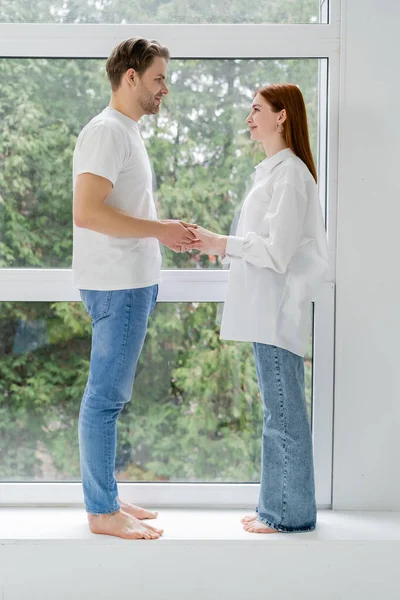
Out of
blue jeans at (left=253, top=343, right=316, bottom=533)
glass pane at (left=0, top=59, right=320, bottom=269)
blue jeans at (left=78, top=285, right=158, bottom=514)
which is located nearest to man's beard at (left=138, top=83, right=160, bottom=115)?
glass pane at (left=0, top=59, right=320, bottom=269)

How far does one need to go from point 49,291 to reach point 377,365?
46.2 inches

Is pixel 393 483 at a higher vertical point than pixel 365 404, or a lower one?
lower

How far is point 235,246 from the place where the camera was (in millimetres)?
2199

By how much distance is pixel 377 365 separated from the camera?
2.50 meters

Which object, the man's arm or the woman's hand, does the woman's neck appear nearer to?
the woman's hand

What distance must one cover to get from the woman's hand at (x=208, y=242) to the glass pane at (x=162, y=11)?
2.62 ft

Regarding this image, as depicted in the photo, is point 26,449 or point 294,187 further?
point 26,449

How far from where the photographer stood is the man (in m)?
2.17

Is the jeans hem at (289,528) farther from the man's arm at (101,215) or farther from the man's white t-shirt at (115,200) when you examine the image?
the man's arm at (101,215)

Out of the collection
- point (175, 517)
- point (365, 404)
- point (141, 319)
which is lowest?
point (175, 517)

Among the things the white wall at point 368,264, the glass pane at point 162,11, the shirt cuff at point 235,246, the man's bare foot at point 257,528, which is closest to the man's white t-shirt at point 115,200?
the shirt cuff at point 235,246

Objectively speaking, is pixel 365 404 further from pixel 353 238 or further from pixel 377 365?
pixel 353 238

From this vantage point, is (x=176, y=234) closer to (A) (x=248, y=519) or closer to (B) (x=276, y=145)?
(B) (x=276, y=145)

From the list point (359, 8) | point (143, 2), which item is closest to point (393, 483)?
point (359, 8)
